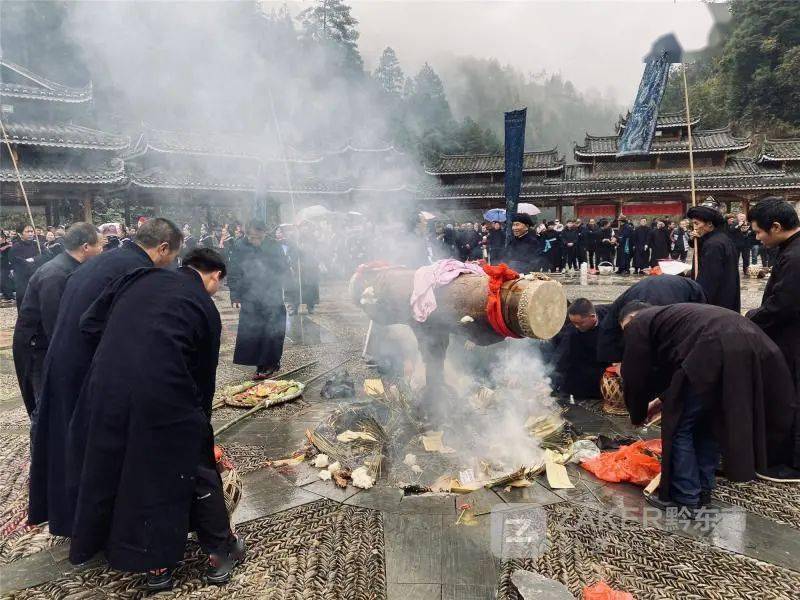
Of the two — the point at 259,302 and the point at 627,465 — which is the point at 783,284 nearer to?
the point at 627,465

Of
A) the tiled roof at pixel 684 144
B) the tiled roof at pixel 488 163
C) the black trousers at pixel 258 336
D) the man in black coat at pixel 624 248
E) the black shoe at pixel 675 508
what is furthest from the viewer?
the tiled roof at pixel 488 163

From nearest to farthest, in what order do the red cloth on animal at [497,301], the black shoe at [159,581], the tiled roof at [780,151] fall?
1. the black shoe at [159,581]
2. the red cloth on animal at [497,301]
3. the tiled roof at [780,151]

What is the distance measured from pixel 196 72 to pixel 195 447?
1097 centimetres

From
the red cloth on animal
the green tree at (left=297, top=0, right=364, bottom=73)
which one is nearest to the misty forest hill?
the green tree at (left=297, top=0, right=364, bottom=73)

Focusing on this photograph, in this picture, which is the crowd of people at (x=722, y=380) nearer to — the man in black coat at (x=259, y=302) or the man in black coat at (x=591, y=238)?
the man in black coat at (x=259, y=302)

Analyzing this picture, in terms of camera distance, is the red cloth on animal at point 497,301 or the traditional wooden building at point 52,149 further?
the traditional wooden building at point 52,149

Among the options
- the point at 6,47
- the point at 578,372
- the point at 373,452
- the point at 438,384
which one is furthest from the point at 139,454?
the point at 6,47

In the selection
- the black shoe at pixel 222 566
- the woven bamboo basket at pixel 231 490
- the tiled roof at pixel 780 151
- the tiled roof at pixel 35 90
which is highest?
the tiled roof at pixel 35 90

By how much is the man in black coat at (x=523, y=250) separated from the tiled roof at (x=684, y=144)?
23255 mm

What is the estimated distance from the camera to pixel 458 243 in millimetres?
16875

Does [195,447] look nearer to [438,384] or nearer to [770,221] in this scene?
[438,384]

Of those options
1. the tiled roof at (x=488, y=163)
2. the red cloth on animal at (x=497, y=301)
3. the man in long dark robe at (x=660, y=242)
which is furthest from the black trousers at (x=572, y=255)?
the red cloth on animal at (x=497, y=301)

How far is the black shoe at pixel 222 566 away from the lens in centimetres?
264

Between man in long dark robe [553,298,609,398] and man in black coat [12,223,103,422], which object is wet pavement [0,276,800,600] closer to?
man in long dark robe [553,298,609,398]
